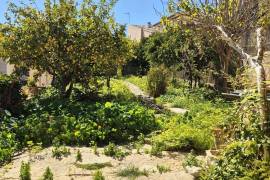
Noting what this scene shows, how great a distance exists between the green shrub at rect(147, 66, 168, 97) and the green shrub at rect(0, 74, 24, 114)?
856 centimetres

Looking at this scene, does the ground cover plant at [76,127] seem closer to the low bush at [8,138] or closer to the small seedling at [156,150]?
the low bush at [8,138]

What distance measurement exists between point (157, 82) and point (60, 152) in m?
12.6

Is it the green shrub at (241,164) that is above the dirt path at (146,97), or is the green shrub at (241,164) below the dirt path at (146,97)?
below

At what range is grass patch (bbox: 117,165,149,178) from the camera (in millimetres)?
7292

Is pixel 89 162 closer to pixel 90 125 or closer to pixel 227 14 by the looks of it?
pixel 90 125

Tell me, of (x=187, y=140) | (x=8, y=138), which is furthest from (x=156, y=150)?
(x=8, y=138)

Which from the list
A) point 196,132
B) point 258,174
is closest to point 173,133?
point 196,132

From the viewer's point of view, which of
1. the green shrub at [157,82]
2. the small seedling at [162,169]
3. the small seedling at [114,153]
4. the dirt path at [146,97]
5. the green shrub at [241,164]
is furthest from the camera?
the green shrub at [157,82]

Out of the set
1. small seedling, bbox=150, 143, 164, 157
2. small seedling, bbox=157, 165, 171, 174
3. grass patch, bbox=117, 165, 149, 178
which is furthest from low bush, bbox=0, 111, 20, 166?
small seedling, bbox=157, 165, 171, 174

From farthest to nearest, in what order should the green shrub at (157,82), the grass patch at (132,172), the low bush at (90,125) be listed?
1. the green shrub at (157,82)
2. the low bush at (90,125)
3. the grass patch at (132,172)

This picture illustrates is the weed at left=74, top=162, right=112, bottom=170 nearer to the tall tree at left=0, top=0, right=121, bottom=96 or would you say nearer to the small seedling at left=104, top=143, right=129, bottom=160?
the small seedling at left=104, top=143, right=129, bottom=160

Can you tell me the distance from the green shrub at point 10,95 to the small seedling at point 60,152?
4.44 meters

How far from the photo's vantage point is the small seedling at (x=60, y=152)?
866cm

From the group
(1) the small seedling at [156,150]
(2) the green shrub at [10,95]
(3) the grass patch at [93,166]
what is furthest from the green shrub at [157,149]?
(2) the green shrub at [10,95]
